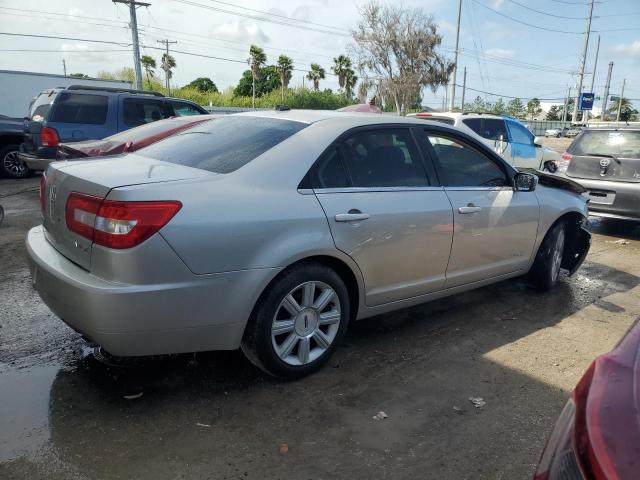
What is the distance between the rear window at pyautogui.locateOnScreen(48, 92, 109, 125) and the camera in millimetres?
9117

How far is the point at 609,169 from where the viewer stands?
7.50 m

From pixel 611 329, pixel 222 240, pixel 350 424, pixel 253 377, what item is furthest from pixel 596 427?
pixel 611 329

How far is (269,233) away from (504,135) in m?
9.31

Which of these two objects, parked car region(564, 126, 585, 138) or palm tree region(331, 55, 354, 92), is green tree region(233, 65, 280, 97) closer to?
palm tree region(331, 55, 354, 92)

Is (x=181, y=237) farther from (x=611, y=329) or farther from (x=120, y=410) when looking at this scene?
(x=611, y=329)

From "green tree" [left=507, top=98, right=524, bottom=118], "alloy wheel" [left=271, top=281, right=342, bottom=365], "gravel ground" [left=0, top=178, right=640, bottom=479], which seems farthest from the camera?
"green tree" [left=507, top=98, right=524, bottom=118]

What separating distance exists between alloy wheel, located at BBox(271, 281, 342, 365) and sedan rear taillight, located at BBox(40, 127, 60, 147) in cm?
769

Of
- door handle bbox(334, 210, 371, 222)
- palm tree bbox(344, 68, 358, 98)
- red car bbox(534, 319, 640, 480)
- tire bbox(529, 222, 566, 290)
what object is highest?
palm tree bbox(344, 68, 358, 98)

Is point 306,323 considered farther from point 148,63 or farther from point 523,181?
point 148,63

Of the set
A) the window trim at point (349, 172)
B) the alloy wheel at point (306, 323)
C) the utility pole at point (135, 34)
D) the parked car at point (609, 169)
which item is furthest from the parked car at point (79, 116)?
the utility pole at point (135, 34)

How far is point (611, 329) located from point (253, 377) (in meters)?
2.93

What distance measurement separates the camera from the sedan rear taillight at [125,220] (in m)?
2.46

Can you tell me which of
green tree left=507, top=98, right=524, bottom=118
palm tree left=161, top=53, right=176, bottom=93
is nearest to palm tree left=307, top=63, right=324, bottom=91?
palm tree left=161, top=53, right=176, bottom=93

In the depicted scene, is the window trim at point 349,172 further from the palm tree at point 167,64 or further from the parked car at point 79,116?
the palm tree at point 167,64
